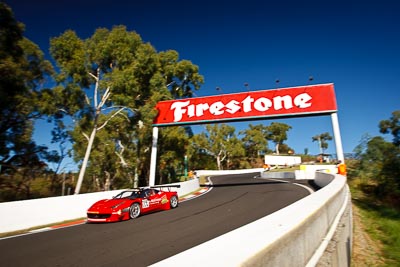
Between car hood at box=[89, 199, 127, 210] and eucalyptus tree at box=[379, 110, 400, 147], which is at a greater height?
eucalyptus tree at box=[379, 110, 400, 147]

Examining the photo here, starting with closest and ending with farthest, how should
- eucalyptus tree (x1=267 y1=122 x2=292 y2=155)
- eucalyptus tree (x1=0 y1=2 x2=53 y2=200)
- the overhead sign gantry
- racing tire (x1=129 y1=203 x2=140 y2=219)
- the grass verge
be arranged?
the grass verge < racing tire (x1=129 y1=203 x2=140 y2=219) < eucalyptus tree (x1=0 y1=2 x2=53 y2=200) < the overhead sign gantry < eucalyptus tree (x1=267 y1=122 x2=292 y2=155)

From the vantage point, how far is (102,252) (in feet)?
17.4

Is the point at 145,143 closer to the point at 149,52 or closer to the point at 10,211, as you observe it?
the point at 149,52

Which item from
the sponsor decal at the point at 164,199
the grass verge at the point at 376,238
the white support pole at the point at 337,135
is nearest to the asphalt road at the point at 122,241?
the sponsor decal at the point at 164,199

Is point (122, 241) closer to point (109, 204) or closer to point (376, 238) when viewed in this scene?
point (109, 204)

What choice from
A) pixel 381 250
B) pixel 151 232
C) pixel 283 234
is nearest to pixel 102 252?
pixel 151 232

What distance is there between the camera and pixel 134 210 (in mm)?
9352

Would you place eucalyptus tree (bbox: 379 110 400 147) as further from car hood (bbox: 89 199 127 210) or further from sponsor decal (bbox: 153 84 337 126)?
car hood (bbox: 89 199 127 210)

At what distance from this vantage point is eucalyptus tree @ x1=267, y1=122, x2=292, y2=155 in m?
84.8

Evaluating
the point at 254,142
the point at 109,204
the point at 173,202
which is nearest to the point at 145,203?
the point at 109,204

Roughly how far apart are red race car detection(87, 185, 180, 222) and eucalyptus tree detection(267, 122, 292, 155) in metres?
78.4

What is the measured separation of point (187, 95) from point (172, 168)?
930 cm

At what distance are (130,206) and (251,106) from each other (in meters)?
10.8

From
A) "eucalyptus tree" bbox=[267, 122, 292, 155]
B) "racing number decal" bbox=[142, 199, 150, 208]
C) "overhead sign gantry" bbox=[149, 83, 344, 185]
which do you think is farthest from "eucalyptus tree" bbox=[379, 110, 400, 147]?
"eucalyptus tree" bbox=[267, 122, 292, 155]
